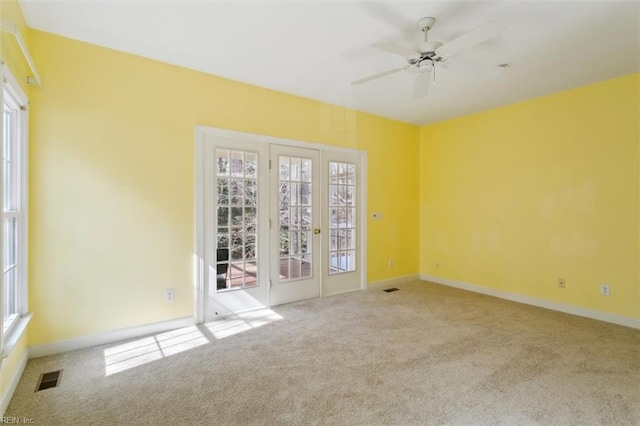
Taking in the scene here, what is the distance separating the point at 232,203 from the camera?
3533 millimetres

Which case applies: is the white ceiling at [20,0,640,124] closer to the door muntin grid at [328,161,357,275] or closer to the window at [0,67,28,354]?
the window at [0,67,28,354]

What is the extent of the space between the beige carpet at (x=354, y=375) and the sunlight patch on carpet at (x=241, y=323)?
0.02 meters

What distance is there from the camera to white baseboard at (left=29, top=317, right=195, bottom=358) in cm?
256

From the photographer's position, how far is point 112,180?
2.83m

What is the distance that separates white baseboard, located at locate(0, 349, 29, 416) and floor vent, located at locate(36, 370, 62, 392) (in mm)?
127

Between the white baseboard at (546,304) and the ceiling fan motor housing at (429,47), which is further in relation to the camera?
the white baseboard at (546,304)

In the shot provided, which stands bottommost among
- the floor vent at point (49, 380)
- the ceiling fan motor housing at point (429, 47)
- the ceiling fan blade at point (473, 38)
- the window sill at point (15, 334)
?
the floor vent at point (49, 380)

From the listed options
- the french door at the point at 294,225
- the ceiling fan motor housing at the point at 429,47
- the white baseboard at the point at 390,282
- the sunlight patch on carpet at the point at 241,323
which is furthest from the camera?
the white baseboard at the point at 390,282

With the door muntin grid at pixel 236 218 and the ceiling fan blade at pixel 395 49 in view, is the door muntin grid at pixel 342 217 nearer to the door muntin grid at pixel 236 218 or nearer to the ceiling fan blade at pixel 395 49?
the door muntin grid at pixel 236 218

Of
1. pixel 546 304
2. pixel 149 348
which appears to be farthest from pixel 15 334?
pixel 546 304

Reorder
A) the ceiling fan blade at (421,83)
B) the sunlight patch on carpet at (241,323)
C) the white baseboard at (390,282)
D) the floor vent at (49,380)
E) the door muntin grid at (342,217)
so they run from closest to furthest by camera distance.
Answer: the floor vent at (49,380) → the ceiling fan blade at (421,83) → the sunlight patch on carpet at (241,323) → the door muntin grid at (342,217) → the white baseboard at (390,282)

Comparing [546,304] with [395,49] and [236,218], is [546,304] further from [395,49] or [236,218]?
[236,218]

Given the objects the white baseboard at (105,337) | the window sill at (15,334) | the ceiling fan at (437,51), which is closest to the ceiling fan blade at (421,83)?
the ceiling fan at (437,51)

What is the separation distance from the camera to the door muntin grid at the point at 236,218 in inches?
136
